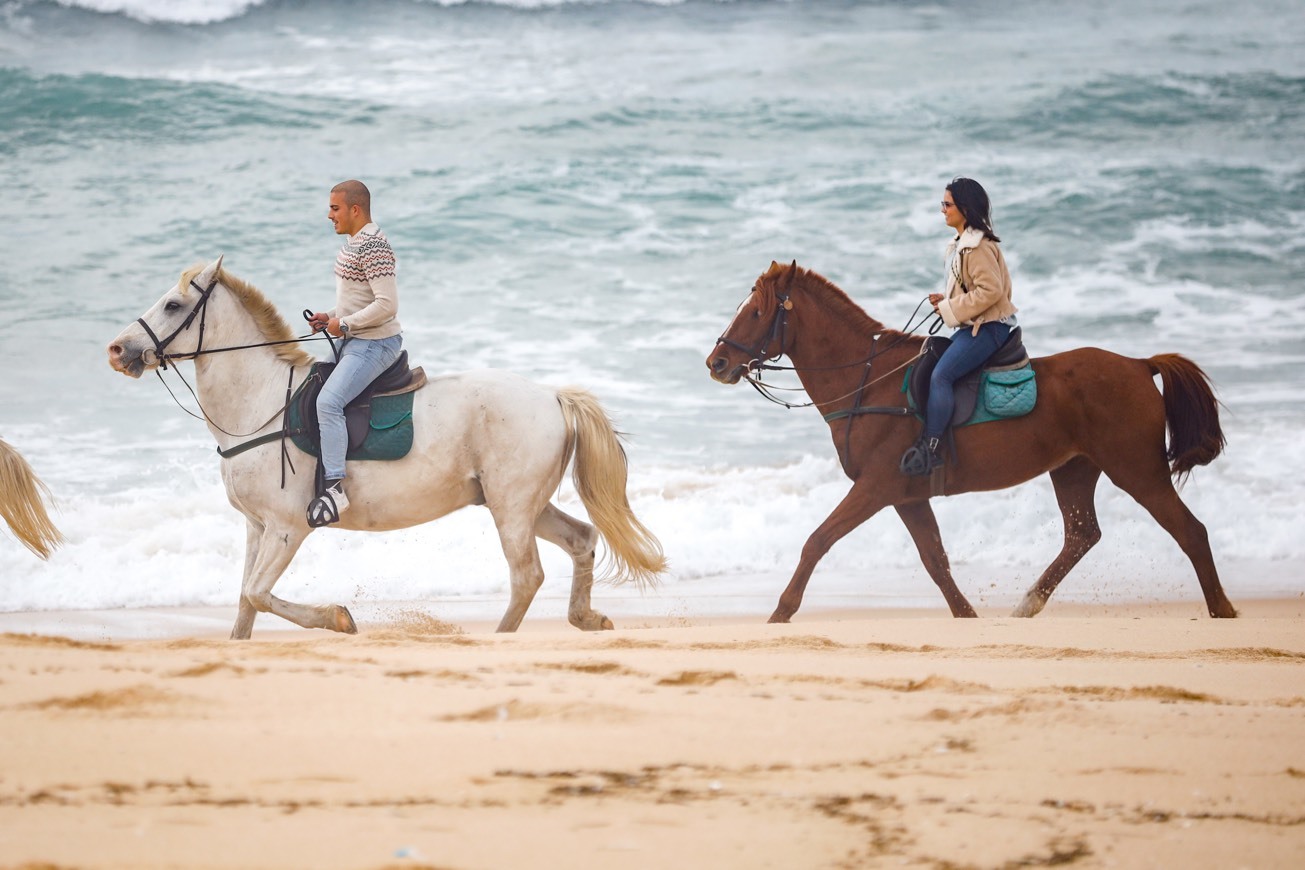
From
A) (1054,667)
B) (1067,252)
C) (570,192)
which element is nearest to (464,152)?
(570,192)

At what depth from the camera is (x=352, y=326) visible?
21.7 feet

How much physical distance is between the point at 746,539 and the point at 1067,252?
1011 cm

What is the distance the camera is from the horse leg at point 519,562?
698 cm

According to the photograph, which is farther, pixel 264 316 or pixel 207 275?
pixel 264 316

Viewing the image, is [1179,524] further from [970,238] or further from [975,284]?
[970,238]

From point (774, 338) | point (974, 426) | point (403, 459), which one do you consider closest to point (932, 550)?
point (974, 426)

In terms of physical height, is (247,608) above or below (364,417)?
below

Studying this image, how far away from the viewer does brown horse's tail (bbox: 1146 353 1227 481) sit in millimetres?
7285

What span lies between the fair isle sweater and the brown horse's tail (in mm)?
4011

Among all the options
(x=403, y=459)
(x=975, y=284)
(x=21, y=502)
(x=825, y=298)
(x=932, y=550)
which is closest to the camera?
(x=21, y=502)

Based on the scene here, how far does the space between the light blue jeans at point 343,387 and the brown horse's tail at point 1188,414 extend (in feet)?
13.3

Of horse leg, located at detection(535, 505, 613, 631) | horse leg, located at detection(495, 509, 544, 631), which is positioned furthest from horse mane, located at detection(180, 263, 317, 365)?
horse leg, located at detection(535, 505, 613, 631)

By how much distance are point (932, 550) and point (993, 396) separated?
0.92m

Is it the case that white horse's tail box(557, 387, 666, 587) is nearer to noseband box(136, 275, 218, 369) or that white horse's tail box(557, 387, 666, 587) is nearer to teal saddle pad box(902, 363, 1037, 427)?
teal saddle pad box(902, 363, 1037, 427)
